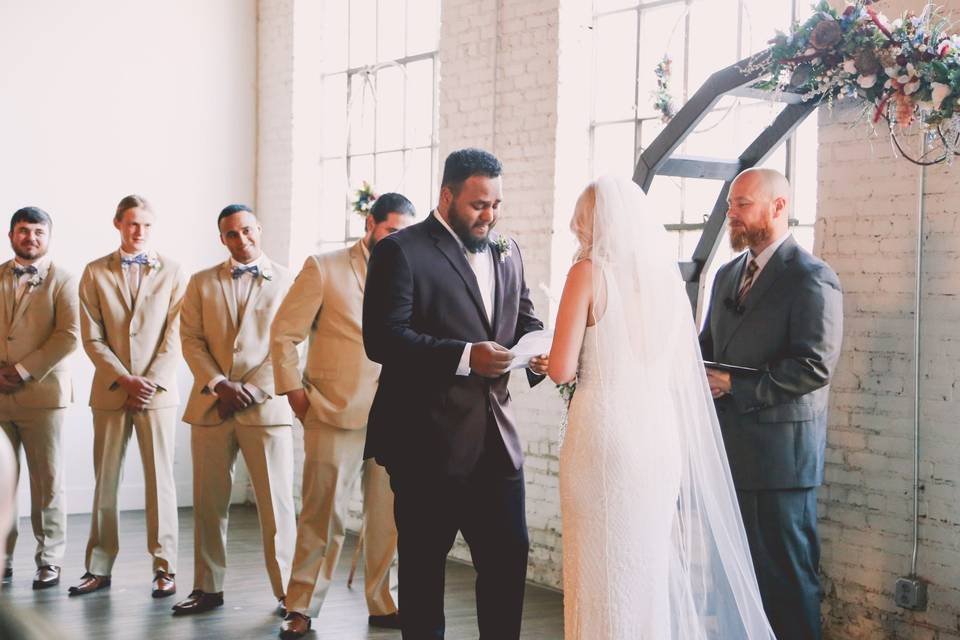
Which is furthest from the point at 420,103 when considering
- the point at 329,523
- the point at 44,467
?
the point at 329,523

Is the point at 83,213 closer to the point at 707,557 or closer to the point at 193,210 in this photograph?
the point at 193,210

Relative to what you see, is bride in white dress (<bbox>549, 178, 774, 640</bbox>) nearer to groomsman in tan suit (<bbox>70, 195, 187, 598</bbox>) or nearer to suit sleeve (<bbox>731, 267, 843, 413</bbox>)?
suit sleeve (<bbox>731, 267, 843, 413</bbox>)

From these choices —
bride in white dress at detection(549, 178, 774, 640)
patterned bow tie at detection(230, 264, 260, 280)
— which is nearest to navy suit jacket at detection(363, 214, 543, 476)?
bride in white dress at detection(549, 178, 774, 640)

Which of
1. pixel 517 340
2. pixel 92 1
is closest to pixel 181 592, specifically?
pixel 517 340

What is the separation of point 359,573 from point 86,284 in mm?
2246

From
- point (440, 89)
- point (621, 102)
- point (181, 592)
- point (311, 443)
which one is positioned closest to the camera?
point (311, 443)

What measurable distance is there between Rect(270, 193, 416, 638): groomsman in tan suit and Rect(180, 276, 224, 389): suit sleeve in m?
0.62

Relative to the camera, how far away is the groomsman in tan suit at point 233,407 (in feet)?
19.0

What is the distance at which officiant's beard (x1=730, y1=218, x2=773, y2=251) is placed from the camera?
4.66m

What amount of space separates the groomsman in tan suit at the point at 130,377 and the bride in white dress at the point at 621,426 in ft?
10.2

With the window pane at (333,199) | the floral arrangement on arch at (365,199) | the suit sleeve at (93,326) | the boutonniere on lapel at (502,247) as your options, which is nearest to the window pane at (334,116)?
the window pane at (333,199)

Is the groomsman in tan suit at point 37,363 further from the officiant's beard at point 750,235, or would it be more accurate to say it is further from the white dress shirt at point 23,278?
the officiant's beard at point 750,235

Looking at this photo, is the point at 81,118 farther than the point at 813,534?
Yes

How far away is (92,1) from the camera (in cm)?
870
